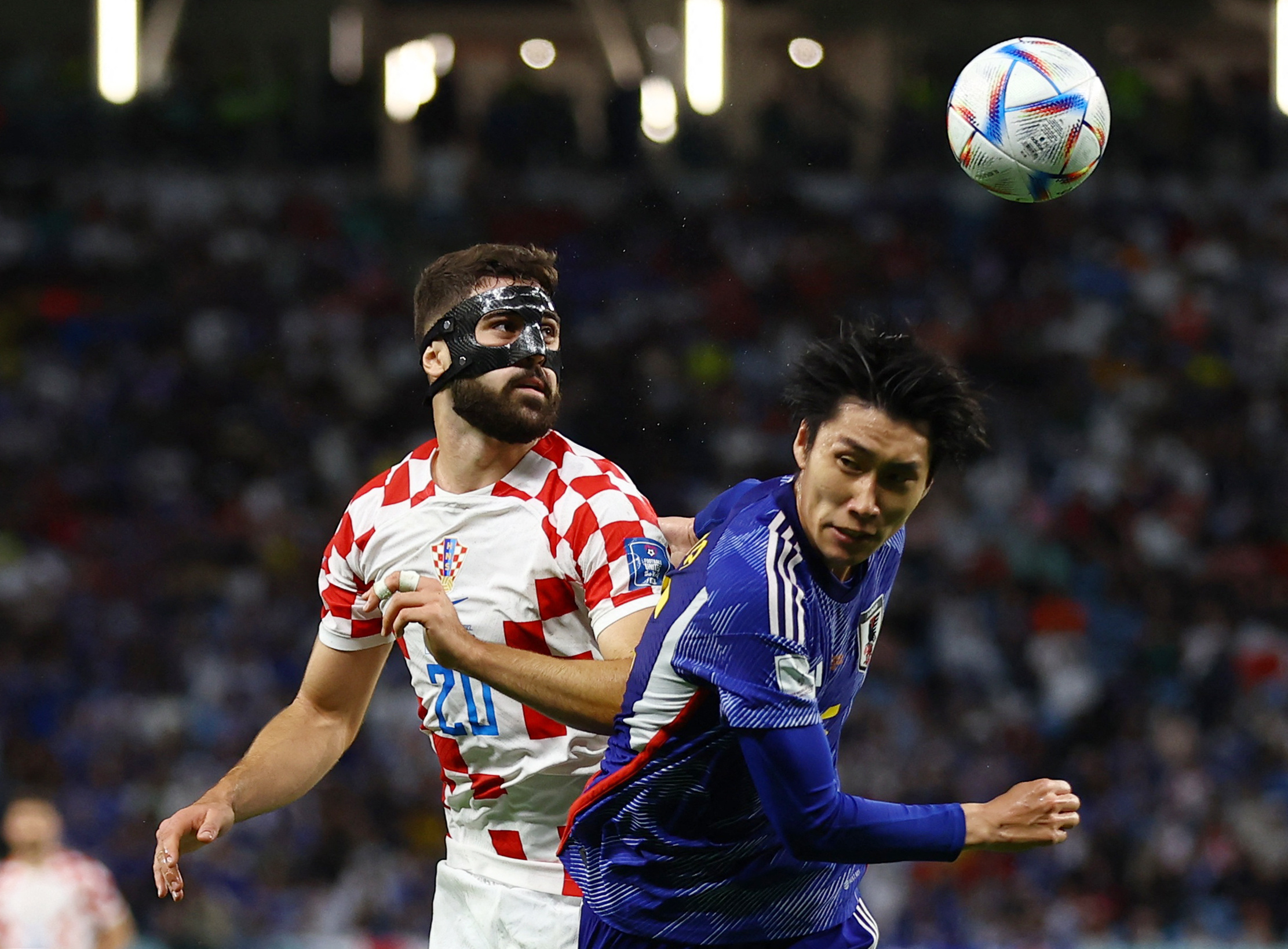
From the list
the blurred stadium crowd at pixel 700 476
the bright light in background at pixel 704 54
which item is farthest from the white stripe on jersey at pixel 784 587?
the bright light in background at pixel 704 54

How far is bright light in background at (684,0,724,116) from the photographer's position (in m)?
15.8

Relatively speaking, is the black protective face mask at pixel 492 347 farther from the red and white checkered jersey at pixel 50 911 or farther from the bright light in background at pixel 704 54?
the bright light in background at pixel 704 54

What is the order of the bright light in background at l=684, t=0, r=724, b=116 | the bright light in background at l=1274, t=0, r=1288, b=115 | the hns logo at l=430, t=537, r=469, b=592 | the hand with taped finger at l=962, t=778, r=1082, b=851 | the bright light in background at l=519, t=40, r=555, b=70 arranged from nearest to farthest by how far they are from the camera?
1. the hand with taped finger at l=962, t=778, r=1082, b=851
2. the hns logo at l=430, t=537, r=469, b=592
3. the bright light in background at l=684, t=0, r=724, b=116
4. the bright light in background at l=1274, t=0, r=1288, b=115
5. the bright light in background at l=519, t=40, r=555, b=70

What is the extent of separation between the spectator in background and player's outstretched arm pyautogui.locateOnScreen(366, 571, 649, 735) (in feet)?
18.7

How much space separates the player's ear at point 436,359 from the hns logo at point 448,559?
18.8 inches

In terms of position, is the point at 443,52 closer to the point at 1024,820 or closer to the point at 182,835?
the point at 182,835

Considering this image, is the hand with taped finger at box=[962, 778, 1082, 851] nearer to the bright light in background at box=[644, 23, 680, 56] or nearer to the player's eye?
the player's eye

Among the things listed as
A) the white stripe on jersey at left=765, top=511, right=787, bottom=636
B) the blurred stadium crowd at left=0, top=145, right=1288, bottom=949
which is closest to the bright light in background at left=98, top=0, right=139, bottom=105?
the blurred stadium crowd at left=0, top=145, right=1288, bottom=949

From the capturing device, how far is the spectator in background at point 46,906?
27.8 feet

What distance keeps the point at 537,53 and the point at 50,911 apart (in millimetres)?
14114

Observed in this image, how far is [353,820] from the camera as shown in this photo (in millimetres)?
11180

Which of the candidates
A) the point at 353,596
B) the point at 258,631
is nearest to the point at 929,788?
the point at 258,631

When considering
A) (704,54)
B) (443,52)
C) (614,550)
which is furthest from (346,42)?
(614,550)

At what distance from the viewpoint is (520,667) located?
3631mm
